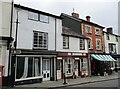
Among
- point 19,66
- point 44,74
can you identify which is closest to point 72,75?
point 44,74

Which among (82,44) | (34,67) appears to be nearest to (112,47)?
(82,44)

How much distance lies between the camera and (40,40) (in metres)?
21.9

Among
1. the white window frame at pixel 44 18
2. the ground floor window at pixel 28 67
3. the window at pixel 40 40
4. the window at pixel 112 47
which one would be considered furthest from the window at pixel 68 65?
the window at pixel 112 47

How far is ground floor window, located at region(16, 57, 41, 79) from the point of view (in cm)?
1875

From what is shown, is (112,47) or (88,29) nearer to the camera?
(88,29)

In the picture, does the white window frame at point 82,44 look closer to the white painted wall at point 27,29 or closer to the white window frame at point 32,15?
the white painted wall at point 27,29

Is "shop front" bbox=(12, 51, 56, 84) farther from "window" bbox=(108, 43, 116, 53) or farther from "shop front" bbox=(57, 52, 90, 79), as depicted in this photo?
"window" bbox=(108, 43, 116, 53)

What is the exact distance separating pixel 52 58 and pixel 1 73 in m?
7.02

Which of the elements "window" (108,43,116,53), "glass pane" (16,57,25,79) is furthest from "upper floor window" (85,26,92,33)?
"glass pane" (16,57,25,79)

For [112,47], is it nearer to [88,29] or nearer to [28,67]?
[88,29]

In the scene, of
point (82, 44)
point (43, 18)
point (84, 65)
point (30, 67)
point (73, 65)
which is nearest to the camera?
point (30, 67)

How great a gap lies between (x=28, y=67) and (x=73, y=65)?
802 centimetres

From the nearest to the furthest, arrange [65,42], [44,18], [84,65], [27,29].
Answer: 1. [27,29]
2. [44,18]
3. [65,42]
4. [84,65]

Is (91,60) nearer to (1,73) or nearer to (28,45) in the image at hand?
(28,45)
